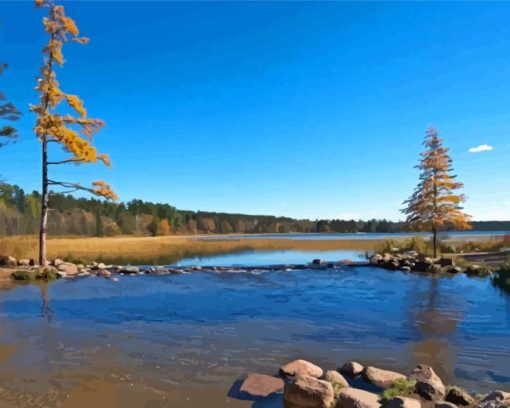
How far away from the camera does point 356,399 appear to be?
20.9 ft

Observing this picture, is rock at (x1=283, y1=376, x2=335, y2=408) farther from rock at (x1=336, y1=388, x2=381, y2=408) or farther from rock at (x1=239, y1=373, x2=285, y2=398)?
rock at (x1=239, y1=373, x2=285, y2=398)

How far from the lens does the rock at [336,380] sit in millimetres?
7259

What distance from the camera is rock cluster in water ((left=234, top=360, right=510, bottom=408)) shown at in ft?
20.9

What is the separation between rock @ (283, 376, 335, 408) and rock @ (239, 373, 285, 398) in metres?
0.57

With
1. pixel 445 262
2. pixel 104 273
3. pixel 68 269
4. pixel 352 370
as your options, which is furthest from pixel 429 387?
pixel 445 262

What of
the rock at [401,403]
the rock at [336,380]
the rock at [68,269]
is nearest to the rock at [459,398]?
the rock at [401,403]

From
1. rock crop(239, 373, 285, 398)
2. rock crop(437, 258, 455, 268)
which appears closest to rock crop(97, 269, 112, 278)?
rock crop(239, 373, 285, 398)

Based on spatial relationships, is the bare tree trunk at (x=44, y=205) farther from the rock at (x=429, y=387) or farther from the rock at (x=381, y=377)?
the rock at (x=429, y=387)

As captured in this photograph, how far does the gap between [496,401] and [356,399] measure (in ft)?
6.44

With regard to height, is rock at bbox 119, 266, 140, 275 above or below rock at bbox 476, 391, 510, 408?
below

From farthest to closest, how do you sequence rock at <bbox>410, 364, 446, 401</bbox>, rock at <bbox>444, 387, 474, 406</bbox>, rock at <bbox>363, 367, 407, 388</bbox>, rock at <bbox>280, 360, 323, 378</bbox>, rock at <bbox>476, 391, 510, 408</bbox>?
rock at <bbox>280, 360, 323, 378</bbox>
rock at <bbox>363, 367, 407, 388</bbox>
rock at <bbox>410, 364, 446, 401</bbox>
rock at <bbox>444, 387, 474, 406</bbox>
rock at <bbox>476, 391, 510, 408</bbox>

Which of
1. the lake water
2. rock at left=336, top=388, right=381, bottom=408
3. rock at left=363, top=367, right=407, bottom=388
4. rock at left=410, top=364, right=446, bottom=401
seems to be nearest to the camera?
rock at left=336, top=388, right=381, bottom=408

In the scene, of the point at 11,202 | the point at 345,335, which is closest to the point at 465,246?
the point at 345,335

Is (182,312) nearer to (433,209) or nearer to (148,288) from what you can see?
(148,288)
